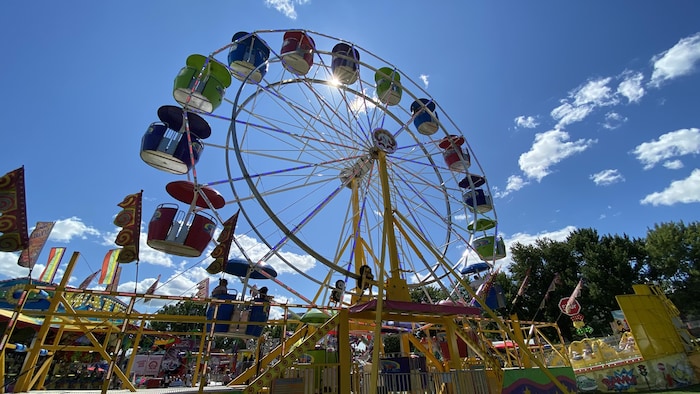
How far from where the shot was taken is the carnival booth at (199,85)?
29.6 feet

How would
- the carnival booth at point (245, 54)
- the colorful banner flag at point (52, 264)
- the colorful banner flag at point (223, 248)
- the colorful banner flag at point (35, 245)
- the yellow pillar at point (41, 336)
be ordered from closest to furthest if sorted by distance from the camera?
the yellow pillar at point (41, 336) < the colorful banner flag at point (35, 245) < the colorful banner flag at point (223, 248) < the carnival booth at point (245, 54) < the colorful banner flag at point (52, 264)

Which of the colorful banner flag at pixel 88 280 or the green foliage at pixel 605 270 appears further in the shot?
the green foliage at pixel 605 270

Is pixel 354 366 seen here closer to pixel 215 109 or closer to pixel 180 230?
pixel 180 230

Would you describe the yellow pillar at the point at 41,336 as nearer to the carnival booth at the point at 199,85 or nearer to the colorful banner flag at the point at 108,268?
the carnival booth at the point at 199,85

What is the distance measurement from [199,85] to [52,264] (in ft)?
47.6

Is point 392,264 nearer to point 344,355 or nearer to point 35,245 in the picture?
point 344,355

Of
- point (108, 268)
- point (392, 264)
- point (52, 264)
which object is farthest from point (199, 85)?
point (52, 264)

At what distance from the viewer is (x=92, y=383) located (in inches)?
744

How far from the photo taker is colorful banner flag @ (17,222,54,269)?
6.67m

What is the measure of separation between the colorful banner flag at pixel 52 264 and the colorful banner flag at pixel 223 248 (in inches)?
540

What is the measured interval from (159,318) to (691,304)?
44334 millimetres

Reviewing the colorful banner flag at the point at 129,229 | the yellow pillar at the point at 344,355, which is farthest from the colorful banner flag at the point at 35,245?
the yellow pillar at the point at 344,355

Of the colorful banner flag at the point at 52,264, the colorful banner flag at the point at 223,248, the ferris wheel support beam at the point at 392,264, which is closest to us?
the colorful banner flag at the point at 223,248

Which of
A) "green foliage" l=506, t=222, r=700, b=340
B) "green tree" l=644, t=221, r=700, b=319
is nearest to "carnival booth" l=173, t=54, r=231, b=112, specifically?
"green foliage" l=506, t=222, r=700, b=340
